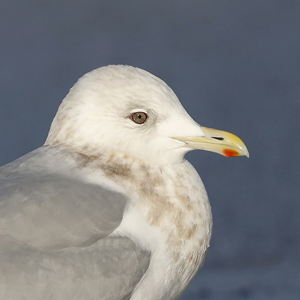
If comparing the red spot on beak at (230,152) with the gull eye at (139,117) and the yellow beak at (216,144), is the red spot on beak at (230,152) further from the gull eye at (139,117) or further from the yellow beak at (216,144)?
the gull eye at (139,117)

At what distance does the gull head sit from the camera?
3.82 ft

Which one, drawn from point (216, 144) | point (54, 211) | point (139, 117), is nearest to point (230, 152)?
point (216, 144)

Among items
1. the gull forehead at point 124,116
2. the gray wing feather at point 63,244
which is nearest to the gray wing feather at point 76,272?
the gray wing feather at point 63,244

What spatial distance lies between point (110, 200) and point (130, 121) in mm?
176

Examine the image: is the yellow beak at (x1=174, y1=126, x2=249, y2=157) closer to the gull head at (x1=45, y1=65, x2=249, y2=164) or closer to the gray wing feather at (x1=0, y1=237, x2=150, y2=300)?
the gull head at (x1=45, y1=65, x2=249, y2=164)

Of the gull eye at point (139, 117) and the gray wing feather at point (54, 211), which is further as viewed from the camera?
the gull eye at point (139, 117)

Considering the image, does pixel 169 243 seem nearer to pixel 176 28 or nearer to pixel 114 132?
pixel 114 132

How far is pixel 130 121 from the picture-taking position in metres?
1.17

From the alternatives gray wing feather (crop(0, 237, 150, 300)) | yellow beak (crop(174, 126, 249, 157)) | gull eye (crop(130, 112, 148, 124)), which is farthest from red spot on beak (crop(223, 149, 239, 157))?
gray wing feather (crop(0, 237, 150, 300))

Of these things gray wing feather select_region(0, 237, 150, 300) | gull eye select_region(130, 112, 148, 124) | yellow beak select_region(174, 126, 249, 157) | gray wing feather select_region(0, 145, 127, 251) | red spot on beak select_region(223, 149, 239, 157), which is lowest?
gray wing feather select_region(0, 237, 150, 300)

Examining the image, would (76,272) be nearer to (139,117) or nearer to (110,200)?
(110,200)

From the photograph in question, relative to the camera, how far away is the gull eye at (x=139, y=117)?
1.17 metres

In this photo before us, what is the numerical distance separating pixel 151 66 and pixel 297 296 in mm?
1325

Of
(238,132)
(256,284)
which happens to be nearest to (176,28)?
(238,132)
